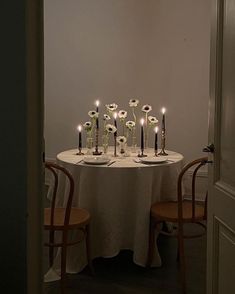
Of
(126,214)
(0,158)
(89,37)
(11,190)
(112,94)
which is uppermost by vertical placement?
(89,37)

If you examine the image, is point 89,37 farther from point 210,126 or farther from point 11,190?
point 11,190

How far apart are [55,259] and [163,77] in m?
2.89

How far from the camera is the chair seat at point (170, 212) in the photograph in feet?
9.01

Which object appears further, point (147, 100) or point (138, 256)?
point (147, 100)

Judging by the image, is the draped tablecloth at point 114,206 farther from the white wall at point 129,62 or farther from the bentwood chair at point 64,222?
the white wall at point 129,62

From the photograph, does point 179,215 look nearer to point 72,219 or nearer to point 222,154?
point 72,219

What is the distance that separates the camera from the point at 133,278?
279 centimetres

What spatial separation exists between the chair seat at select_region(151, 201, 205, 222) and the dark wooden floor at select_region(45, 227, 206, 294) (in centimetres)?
43

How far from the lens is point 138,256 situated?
284 centimetres

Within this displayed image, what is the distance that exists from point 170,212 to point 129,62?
278cm

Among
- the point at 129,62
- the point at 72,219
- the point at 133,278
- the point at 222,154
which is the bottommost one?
the point at 133,278

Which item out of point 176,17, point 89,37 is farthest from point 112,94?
point 176,17

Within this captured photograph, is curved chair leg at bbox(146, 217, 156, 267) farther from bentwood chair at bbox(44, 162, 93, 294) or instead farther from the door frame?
the door frame

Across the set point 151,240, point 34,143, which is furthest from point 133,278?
point 34,143
